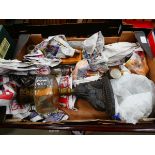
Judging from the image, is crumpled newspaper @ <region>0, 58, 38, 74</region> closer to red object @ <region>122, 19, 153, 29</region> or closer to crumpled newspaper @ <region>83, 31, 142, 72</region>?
crumpled newspaper @ <region>83, 31, 142, 72</region>

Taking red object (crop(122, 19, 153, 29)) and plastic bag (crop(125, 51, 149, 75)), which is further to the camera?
red object (crop(122, 19, 153, 29))

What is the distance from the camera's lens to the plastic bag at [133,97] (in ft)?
4.65

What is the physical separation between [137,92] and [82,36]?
2.11 ft

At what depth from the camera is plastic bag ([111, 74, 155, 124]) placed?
1.42 metres

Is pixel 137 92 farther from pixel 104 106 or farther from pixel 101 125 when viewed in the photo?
pixel 101 125

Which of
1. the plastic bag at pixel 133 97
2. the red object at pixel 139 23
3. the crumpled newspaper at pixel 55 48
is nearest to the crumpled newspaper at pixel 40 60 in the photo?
the crumpled newspaper at pixel 55 48

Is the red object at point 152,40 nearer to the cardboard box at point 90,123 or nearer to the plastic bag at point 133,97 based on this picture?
the cardboard box at point 90,123

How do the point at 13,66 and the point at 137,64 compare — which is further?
the point at 137,64

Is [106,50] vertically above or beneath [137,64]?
above

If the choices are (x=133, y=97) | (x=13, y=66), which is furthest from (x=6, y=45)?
(x=133, y=97)

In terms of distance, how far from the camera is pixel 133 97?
1.49 meters

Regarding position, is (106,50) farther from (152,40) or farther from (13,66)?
(13,66)

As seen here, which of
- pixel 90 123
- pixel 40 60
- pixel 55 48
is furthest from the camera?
pixel 55 48

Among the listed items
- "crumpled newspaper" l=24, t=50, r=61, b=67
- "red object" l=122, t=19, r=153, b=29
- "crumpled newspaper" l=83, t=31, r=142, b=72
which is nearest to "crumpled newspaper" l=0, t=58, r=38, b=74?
"crumpled newspaper" l=24, t=50, r=61, b=67
